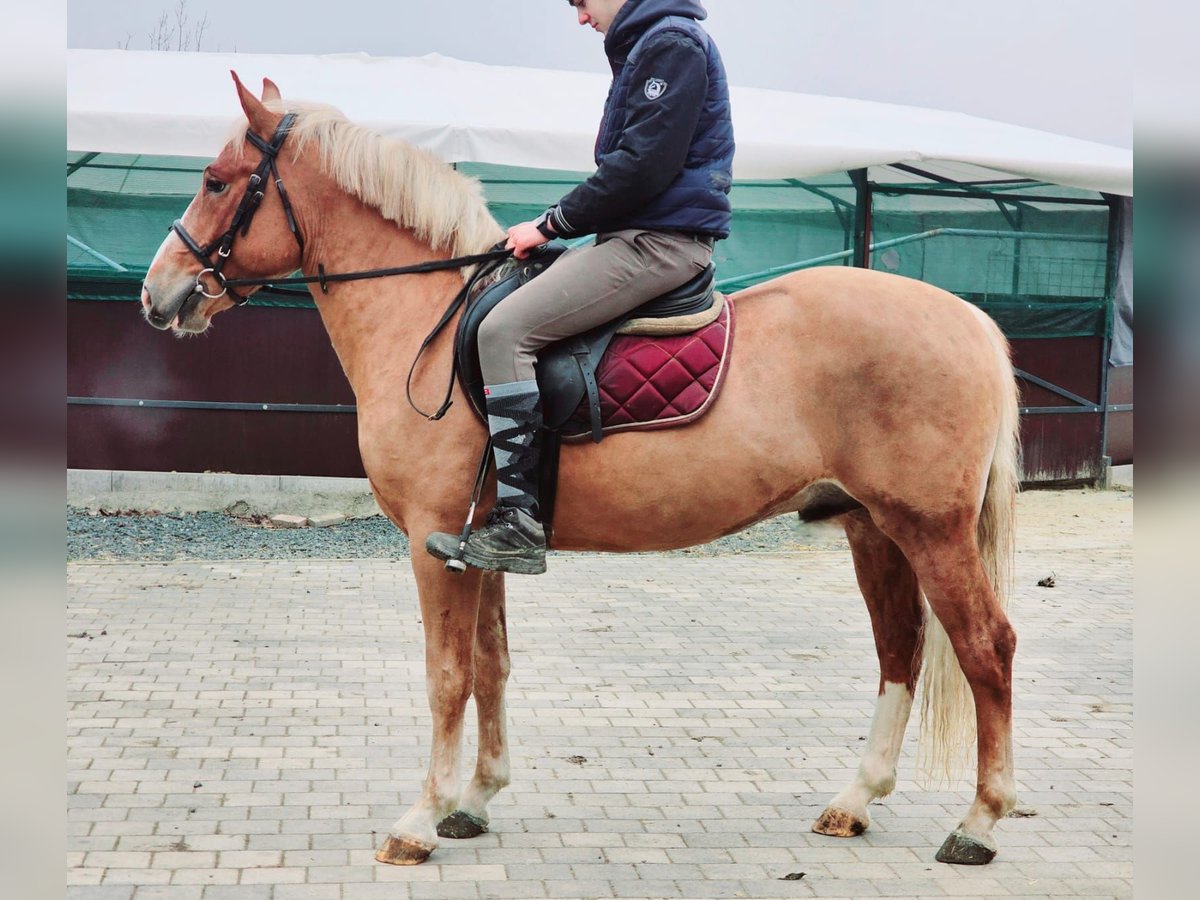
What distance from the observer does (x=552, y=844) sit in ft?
13.8

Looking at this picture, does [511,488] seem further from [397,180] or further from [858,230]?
[858,230]

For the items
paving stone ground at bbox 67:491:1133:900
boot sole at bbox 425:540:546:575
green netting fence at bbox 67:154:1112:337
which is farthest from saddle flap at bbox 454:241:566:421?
green netting fence at bbox 67:154:1112:337

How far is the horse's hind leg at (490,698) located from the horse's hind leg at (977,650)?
4.81ft

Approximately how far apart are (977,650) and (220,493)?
28.5 ft

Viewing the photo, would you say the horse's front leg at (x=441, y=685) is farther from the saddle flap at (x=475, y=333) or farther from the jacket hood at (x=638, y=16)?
the jacket hood at (x=638, y=16)

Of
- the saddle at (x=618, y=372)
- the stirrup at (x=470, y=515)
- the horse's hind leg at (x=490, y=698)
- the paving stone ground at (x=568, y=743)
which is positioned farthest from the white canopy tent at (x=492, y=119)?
the stirrup at (x=470, y=515)

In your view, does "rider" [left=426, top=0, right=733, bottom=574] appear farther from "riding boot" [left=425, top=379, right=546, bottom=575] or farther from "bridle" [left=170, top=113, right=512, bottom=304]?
"bridle" [left=170, top=113, right=512, bottom=304]

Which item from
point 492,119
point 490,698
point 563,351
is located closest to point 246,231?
point 563,351

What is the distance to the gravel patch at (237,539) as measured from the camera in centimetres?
968

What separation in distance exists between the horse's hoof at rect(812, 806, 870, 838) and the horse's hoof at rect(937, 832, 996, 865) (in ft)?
1.15

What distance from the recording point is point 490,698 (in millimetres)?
4516
